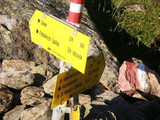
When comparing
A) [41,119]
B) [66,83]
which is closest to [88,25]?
A: [41,119]

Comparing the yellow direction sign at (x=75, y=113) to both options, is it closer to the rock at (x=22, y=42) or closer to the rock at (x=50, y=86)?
the rock at (x=50, y=86)

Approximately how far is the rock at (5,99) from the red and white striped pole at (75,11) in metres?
2.15

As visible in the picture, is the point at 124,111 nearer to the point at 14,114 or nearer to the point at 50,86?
the point at 50,86

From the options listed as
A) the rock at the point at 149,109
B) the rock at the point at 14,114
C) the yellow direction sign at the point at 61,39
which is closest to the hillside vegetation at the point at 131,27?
the rock at the point at 149,109

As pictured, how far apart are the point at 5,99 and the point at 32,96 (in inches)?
20.0

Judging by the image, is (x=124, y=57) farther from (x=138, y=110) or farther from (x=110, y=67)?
(x=138, y=110)

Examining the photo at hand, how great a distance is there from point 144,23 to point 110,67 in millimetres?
6236

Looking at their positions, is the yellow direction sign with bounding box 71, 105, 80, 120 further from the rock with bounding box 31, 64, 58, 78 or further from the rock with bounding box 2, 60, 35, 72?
the rock with bounding box 2, 60, 35, 72

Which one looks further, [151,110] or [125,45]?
[125,45]

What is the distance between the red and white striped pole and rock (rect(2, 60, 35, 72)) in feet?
8.32

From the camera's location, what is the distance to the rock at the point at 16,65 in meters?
5.65

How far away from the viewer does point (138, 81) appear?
6.73 metres

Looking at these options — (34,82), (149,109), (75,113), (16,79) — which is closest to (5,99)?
(16,79)

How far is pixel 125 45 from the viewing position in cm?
1034
